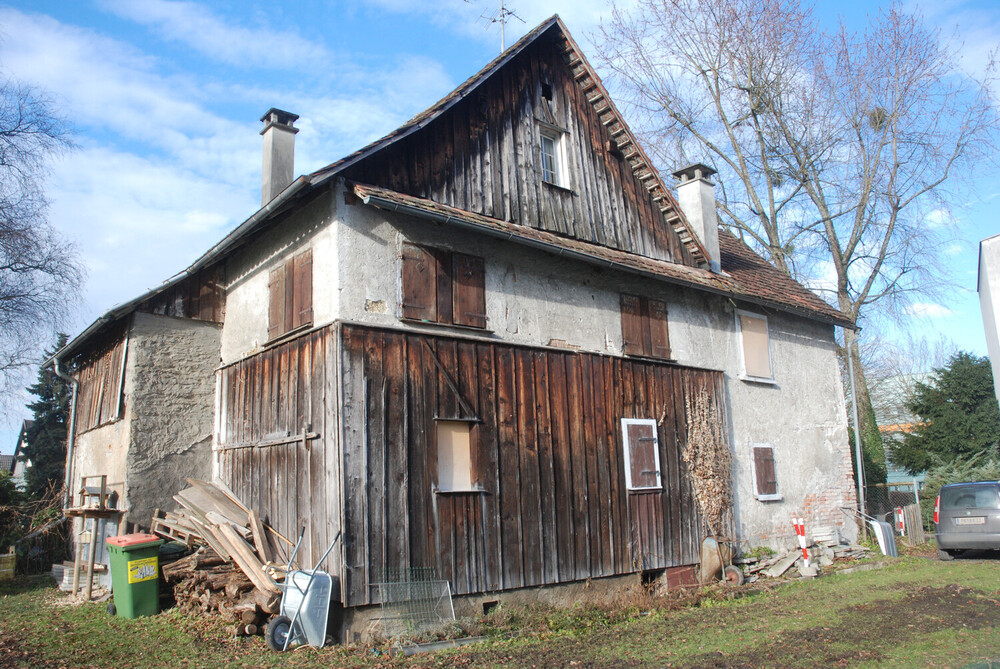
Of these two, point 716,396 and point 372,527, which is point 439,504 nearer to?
point 372,527

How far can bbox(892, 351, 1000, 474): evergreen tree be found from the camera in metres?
25.1

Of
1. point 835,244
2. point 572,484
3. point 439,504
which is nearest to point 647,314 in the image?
point 572,484

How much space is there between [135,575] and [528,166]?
26.7 feet

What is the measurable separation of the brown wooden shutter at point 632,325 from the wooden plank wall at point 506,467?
0.28 m

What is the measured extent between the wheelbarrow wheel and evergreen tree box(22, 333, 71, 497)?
2344 cm

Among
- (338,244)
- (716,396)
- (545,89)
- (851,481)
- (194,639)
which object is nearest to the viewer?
(194,639)

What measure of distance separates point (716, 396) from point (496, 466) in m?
5.40

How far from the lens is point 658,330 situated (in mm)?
12883

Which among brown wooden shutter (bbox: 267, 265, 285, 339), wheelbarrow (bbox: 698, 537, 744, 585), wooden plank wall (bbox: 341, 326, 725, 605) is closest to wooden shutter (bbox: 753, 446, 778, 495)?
wheelbarrow (bbox: 698, 537, 744, 585)

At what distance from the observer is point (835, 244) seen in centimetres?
2531

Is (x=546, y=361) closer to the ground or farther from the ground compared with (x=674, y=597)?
farther from the ground

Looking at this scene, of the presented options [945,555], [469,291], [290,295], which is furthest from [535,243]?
[945,555]

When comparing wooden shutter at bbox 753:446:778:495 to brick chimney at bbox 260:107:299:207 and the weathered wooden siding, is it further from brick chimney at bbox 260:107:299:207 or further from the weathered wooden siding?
brick chimney at bbox 260:107:299:207

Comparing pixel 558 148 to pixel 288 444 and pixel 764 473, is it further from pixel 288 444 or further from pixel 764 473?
pixel 764 473
